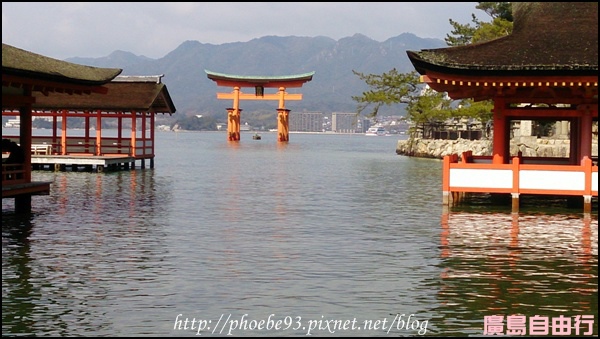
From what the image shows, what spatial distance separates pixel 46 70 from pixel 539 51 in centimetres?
1290

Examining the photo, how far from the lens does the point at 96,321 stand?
11.8 metres

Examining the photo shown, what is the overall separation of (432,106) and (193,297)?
64.6 meters

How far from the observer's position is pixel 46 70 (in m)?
22.5

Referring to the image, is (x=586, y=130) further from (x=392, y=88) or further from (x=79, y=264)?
(x=392, y=88)

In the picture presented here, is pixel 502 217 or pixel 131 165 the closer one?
pixel 502 217

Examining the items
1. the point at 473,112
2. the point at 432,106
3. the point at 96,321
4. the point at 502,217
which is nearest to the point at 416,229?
the point at 502,217

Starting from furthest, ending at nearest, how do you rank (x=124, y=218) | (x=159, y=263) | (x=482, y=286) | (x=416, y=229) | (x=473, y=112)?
(x=473, y=112), (x=124, y=218), (x=416, y=229), (x=159, y=263), (x=482, y=286)

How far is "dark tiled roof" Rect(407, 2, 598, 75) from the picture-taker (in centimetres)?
2395

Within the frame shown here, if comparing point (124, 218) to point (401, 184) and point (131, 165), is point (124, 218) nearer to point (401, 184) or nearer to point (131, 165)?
point (401, 184)

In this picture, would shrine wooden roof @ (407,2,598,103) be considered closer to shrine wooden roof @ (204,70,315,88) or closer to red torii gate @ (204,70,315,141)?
red torii gate @ (204,70,315,141)

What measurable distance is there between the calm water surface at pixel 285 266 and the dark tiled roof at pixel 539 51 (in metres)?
3.94

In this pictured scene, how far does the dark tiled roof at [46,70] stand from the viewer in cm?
2086

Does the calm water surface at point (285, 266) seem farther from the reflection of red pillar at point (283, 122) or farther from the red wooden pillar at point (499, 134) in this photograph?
the reflection of red pillar at point (283, 122)

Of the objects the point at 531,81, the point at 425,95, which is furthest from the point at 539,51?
the point at 425,95
